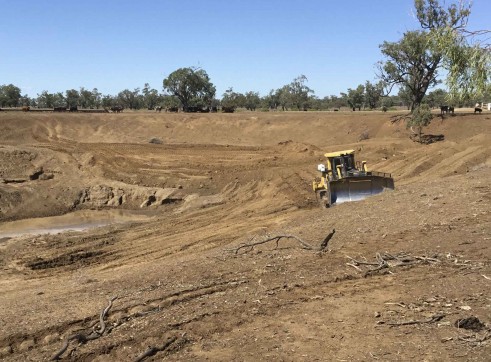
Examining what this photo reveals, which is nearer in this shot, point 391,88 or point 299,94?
point 391,88

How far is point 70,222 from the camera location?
27344 millimetres

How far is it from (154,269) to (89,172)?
2193 cm

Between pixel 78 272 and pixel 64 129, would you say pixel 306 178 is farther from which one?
pixel 64 129

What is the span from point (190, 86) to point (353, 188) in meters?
72.9

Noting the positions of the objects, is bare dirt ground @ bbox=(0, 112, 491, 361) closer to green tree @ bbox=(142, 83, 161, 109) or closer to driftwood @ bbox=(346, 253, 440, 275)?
driftwood @ bbox=(346, 253, 440, 275)

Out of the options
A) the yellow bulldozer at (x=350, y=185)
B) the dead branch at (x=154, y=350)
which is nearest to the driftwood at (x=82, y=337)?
the dead branch at (x=154, y=350)

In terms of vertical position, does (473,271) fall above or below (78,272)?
above

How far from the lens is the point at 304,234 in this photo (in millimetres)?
14680

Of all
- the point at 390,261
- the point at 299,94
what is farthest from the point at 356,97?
the point at 390,261

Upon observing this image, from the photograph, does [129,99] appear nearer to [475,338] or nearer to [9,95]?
[9,95]

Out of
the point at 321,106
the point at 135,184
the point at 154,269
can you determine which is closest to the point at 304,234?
the point at 154,269

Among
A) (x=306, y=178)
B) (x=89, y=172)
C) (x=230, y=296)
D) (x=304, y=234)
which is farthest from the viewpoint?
(x=89, y=172)

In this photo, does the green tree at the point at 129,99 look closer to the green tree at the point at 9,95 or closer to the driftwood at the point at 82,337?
the green tree at the point at 9,95

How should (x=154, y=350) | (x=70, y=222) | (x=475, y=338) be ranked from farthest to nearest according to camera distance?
(x=70, y=222)
(x=154, y=350)
(x=475, y=338)
